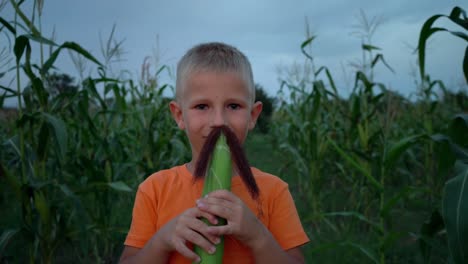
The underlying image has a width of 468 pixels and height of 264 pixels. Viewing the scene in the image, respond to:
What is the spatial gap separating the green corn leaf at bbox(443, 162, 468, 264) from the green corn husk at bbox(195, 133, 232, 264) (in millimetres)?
848

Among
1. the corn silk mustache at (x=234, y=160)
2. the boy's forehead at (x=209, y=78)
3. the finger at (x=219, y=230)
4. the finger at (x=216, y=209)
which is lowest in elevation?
the finger at (x=219, y=230)

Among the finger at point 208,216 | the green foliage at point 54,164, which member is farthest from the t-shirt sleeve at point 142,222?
the green foliage at point 54,164

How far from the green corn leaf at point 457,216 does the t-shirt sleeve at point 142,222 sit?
1048mm

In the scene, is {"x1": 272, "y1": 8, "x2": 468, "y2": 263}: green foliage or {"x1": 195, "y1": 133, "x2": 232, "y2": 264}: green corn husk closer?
{"x1": 195, "y1": 133, "x2": 232, "y2": 264}: green corn husk

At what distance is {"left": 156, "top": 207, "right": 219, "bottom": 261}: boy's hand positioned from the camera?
941 millimetres

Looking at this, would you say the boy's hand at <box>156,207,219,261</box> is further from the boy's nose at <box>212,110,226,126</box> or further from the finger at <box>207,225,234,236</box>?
the boy's nose at <box>212,110,226,126</box>

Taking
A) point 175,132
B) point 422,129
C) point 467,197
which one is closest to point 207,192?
point 467,197

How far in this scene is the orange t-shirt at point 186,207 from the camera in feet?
3.93

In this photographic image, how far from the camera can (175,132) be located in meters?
4.71

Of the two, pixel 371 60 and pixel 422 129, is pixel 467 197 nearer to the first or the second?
pixel 371 60

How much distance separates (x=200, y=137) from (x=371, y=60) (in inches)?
120

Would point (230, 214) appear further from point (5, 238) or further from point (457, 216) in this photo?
point (5, 238)

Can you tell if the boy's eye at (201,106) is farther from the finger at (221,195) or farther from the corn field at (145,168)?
the corn field at (145,168)

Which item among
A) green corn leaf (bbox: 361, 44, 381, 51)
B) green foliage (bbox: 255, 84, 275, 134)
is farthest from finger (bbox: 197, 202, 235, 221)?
green foliage (bbox: 255, 84, 275, 134)
